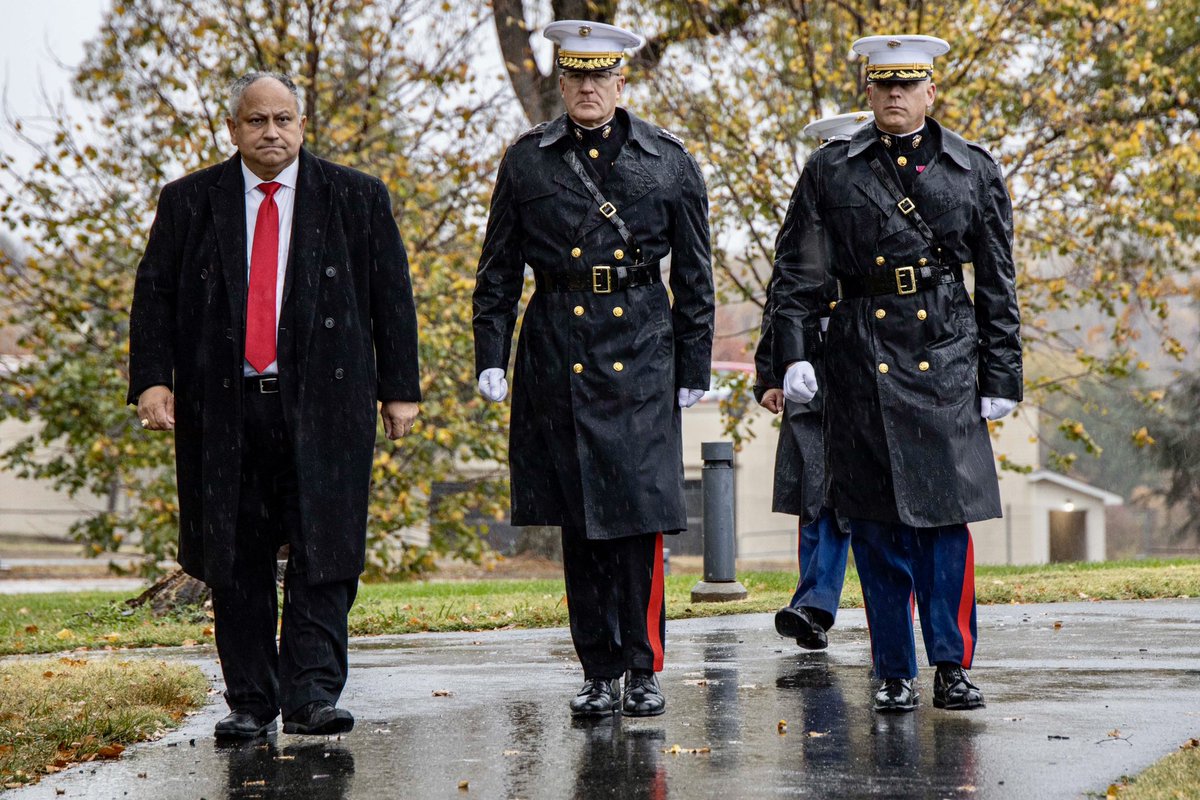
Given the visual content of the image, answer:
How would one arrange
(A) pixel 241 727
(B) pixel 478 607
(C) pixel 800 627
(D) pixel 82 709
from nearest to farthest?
(A) pixel 241 727 → (D) pixel 82 709 → (C) pixel 800 627 → (B) pixel 478 607

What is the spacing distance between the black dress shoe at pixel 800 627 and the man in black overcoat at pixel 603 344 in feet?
4.88

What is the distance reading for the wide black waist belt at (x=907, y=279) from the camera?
17.5 ft

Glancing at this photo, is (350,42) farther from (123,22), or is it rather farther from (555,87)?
(555,87)

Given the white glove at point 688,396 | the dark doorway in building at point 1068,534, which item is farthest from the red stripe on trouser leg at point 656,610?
the dark doorway in building at point 1068,534

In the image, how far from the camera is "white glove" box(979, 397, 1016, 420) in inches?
209

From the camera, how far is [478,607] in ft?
32.1

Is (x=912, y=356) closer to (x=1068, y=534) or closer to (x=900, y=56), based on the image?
(x=900, y=56)

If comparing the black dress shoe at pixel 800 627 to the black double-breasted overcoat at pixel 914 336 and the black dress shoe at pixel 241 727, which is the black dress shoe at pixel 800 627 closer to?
the black double-breasted overcoat at pixel 914 336

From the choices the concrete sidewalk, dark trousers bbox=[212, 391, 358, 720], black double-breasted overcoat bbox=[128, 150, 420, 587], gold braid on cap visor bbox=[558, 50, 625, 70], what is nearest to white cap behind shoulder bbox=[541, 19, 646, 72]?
gold braid on cap visor bbox=[558, 50, 625, 70]

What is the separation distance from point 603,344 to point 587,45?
3.29 ft

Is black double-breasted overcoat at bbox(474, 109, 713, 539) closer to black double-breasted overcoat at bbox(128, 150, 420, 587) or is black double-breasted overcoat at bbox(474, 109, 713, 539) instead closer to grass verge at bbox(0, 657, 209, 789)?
black double-breasted overcoat at bbox(128, 150, 420, 587)

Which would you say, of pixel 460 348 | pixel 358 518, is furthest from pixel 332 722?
pixel 460 348

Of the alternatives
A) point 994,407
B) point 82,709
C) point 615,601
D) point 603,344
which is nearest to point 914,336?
point 994,407

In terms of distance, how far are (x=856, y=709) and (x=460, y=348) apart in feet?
40.8
